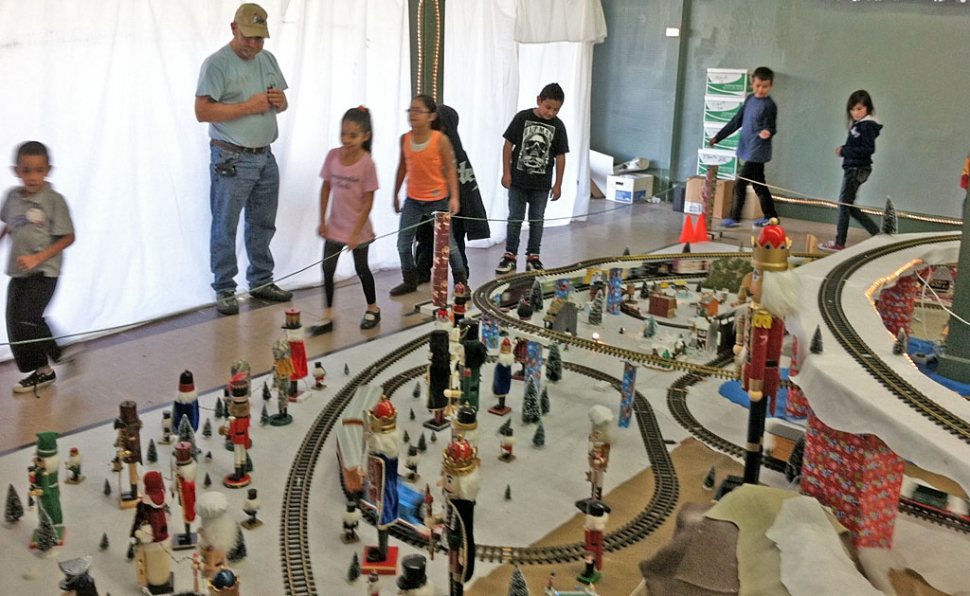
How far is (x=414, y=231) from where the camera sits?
8.55m

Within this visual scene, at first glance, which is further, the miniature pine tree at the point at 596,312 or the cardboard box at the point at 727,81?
the cardboard box at the point at 727,81

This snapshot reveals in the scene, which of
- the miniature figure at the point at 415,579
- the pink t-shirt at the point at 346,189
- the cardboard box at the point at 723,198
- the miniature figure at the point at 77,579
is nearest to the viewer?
the miniature figure at the point at 415,579

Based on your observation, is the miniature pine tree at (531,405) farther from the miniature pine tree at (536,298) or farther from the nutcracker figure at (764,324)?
the nutcracker figure at (764,324)

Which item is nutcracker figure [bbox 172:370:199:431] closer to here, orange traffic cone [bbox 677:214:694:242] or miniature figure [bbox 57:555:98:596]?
miniature figure [bbox 57:555:98:596]

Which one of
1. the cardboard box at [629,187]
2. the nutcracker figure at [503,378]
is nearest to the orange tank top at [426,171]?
the nutcracker figure at [503,378]

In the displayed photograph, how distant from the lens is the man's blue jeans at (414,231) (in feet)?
26.6

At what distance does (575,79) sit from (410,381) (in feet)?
23.3

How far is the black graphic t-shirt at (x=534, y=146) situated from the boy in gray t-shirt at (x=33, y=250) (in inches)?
176

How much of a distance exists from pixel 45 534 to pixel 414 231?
482 cm

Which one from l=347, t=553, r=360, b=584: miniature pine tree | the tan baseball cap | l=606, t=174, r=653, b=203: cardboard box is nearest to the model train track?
l=347, t=553, r=360, b=584: miniature pine tree

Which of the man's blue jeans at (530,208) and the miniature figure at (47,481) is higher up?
Answer: the man's blue jeans at (530,208)

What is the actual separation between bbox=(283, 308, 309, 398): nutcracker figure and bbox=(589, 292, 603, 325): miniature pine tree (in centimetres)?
243

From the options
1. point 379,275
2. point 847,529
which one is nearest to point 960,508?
point 847,529

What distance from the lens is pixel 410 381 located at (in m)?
6.46
